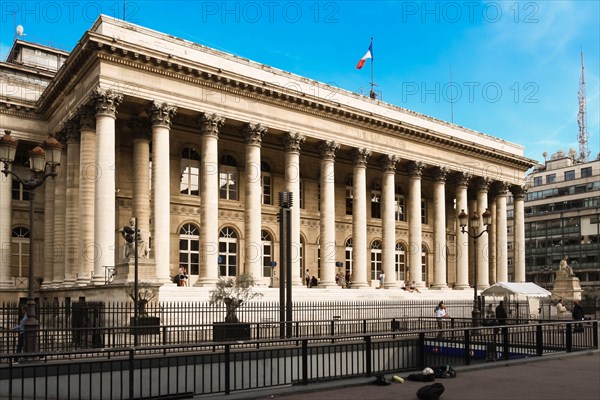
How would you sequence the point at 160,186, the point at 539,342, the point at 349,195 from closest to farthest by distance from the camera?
the point at 539,342 → the point at 160,186 → the point at 349,195

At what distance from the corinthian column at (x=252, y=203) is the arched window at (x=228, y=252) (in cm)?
419

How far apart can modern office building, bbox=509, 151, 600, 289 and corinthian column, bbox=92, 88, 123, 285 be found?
2482 inches

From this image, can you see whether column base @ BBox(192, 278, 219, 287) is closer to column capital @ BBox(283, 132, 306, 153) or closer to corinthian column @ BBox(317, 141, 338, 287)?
corinthian column @ BBox(317, 141, 338, 287)

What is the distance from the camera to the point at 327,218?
116 feet

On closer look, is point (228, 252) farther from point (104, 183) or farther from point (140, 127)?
point (104, 183)

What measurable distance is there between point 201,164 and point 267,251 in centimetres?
980

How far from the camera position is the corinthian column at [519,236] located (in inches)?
1933

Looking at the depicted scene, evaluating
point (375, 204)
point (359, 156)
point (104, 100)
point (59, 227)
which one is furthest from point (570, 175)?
point (104, 100)

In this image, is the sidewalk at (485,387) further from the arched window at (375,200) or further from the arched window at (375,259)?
the arched window at (375,200)

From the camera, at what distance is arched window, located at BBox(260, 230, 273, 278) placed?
37.7 meters

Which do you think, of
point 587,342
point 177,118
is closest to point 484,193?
point 177,118

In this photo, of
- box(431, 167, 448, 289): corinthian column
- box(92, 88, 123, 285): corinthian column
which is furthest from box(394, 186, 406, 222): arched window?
box(92, 88, 123, 285): corinthian column

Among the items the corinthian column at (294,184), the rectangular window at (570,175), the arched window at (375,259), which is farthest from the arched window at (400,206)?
the rectangular window at (570,175)

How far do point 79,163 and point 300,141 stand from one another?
12265mm
